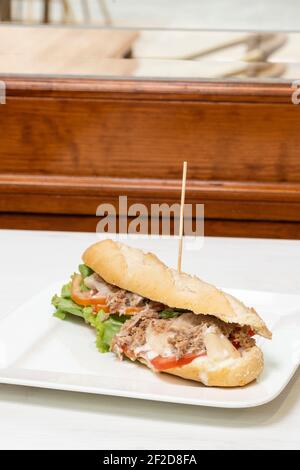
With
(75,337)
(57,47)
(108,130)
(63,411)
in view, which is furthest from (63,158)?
(63,411)

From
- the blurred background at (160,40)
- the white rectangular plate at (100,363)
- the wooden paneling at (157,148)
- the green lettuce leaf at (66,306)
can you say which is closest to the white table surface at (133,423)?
the white rectangular plate at (100,363)

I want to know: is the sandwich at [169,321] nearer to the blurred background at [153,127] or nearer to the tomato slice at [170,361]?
the tomato slice at [170,361]

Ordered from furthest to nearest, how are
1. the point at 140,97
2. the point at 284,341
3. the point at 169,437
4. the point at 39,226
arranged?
1. the point at 39,226
2. the point at 140,97
3. the point at 284,341
4. the point at 169,437

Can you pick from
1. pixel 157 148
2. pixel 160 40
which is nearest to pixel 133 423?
pixel 157 148

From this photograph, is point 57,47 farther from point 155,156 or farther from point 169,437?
point 169,437

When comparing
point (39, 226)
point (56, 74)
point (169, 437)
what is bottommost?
point (169, 437)

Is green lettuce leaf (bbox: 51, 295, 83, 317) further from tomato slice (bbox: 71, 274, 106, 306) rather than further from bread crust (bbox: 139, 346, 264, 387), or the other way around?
bread crust (bbox: 139, 346, 264, 387)
